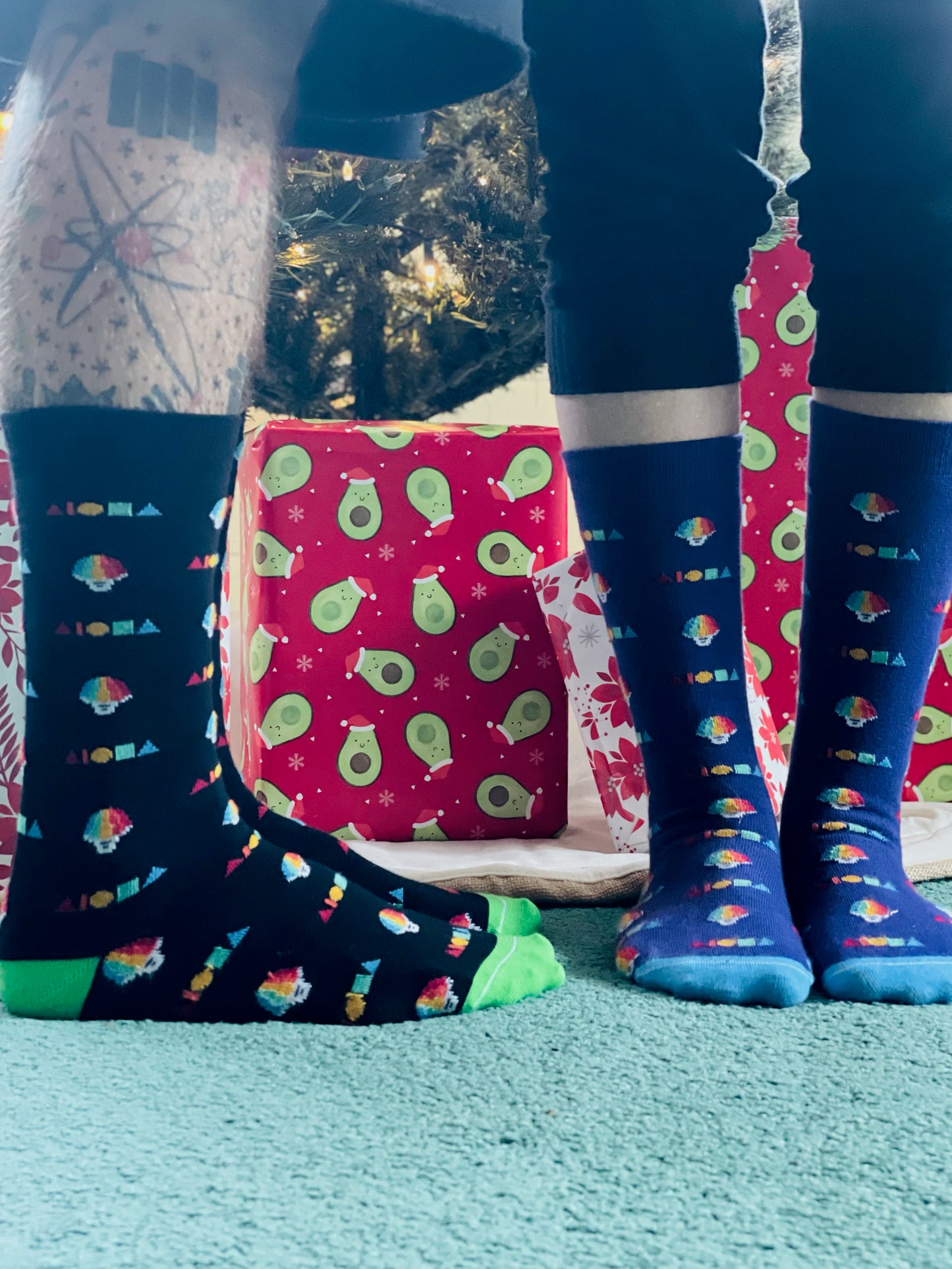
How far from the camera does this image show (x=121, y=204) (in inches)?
18.2

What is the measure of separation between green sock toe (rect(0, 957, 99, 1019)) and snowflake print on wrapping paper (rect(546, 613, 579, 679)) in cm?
63

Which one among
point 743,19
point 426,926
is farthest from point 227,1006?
point 743,19

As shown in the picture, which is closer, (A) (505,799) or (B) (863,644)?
(B) (863,644)

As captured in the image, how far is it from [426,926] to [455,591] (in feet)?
1.82

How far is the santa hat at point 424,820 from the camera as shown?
1.08 metres

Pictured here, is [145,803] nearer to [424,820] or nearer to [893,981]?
[893,981]

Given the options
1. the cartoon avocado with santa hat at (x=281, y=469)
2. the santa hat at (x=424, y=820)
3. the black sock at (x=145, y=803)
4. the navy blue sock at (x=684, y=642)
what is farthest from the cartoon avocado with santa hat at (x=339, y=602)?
the black sock at (x=145, y=803)

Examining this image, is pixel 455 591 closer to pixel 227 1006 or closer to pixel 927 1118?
pixel 227 1006

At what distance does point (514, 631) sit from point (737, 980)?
1.90 ft

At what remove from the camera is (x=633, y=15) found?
65 centimetres

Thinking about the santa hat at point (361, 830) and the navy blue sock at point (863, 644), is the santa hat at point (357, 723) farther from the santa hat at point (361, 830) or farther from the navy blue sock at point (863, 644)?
the navy blue sock at point (863, 644)

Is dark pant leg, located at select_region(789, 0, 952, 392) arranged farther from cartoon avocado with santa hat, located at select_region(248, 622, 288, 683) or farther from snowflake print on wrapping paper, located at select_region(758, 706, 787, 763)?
cartoon avocado with santa hat, located at select_region(248, 622, 288, 683)

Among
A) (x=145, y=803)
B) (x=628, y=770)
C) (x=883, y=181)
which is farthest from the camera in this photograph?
(x=628, y=770)

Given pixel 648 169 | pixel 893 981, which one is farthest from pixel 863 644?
pixel 648 169
